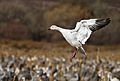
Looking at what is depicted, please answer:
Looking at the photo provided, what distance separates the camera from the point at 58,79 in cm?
1079

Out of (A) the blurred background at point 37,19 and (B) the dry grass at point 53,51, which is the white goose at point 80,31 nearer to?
(B) the dry grass at point 53,51

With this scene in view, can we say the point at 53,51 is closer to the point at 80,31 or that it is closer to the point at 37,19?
the point at 37,19

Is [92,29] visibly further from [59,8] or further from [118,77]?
[59,8]

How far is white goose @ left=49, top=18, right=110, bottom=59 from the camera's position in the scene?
21.8 feet

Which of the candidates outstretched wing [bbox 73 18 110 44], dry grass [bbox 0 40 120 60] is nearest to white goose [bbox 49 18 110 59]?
outstretched wing [bbox 73 18 110 44]

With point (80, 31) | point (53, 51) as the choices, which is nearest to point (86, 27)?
point (80, 31)

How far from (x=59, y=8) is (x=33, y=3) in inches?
381

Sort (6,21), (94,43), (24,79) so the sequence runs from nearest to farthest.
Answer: (24,79)
(94,43)
(6,21)

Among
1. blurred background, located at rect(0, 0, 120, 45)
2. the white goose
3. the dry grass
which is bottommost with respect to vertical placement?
blurred background, located at rect(0, 0, 120, 45)

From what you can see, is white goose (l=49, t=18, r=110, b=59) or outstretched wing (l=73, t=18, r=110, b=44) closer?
white goose (l=49, t=18, r=110, b=59)

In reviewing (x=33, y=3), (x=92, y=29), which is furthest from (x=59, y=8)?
(x=92, y=29)

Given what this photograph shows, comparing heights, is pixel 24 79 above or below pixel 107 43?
above

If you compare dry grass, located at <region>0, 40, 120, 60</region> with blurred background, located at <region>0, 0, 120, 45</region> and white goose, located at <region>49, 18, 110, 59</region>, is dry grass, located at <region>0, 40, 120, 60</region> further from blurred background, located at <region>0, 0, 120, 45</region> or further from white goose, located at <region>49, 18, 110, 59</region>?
white goose, located at <region>49, 18, 110, 59</region>

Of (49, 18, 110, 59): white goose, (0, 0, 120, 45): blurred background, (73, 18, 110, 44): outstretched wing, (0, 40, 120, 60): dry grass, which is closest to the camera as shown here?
(49, 18, 110, 59): white goose
